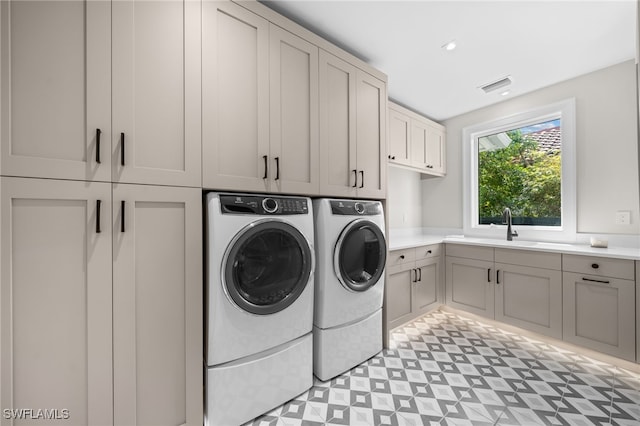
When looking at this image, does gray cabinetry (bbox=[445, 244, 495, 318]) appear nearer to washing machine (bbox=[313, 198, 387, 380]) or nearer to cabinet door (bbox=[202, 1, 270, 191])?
washing machine (bbox=[313, 198, 387, 380])

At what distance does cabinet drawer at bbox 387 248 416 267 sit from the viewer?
7.44 ft

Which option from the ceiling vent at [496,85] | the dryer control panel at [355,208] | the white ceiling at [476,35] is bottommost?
the dryer control panel at [355,208]

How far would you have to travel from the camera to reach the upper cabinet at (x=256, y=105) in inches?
51.3

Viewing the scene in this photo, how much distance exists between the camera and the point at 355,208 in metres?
1.86

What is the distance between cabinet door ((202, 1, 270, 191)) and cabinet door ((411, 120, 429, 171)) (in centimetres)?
203

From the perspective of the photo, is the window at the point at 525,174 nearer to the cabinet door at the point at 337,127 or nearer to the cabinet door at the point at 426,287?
the cabinet door at the point at 426,287

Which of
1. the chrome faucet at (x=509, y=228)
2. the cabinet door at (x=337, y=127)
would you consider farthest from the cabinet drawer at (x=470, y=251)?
the cabinet door at (x=337, y=127)

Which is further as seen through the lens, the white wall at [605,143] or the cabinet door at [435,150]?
the cabinet door at [435,150]

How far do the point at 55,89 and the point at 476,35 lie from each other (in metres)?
2.48

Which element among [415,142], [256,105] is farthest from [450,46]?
[256,105]

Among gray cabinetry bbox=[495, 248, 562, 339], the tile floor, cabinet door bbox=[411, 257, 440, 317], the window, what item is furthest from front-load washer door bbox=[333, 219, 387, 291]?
the window

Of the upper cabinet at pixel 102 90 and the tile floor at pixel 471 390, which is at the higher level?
the upper cabinet at pixel 102 90

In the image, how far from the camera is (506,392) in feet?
5.35

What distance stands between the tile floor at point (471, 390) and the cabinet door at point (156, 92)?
1.46 m
